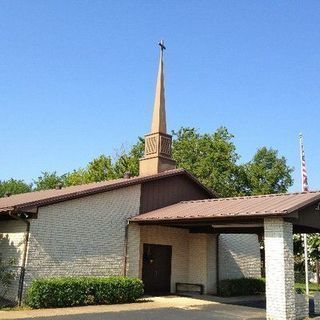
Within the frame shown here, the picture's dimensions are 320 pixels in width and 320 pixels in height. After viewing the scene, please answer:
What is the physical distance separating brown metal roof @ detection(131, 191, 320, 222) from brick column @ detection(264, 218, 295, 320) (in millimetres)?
516

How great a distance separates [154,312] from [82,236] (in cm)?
446

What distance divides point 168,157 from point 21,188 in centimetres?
5946

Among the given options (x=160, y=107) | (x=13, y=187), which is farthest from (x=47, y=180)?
(x=160, y=107)

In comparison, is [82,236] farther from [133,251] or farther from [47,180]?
[47,180]

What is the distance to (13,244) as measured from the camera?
15344 millimetres

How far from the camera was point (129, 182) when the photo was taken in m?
18.0

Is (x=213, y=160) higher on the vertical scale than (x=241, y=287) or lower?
higher

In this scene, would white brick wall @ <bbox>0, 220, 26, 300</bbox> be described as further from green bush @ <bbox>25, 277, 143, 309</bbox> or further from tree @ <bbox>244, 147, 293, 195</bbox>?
tree @ <bbox>244, 147, 293, 195</bbox>

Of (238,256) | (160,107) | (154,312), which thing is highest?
(160,107)

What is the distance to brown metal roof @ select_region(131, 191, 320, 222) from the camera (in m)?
13.0

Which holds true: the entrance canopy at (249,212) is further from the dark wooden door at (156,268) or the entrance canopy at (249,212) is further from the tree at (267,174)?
the tree at (267,174)

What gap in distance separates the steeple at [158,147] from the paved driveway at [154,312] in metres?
7.10

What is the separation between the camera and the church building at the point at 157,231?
13.2 metres

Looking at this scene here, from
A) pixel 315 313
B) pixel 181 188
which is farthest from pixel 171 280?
pixel 315 313
